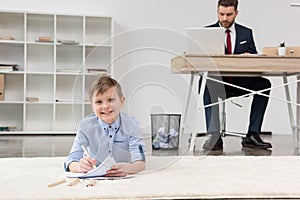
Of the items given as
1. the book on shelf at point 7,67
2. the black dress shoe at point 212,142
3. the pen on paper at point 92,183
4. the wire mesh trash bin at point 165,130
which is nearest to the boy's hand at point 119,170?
the pen on paper at point 92,183

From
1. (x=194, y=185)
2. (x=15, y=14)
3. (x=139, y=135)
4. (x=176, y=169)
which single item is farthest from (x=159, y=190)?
(x=15, y=14)

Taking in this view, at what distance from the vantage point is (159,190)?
4.63 ft

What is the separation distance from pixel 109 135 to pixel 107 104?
0.41 feet

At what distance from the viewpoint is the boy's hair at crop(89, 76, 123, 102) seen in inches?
65.1

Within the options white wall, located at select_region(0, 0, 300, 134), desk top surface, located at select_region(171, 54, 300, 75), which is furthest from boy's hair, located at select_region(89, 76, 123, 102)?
white wall, located at select_region(0, 0, 300, 134)

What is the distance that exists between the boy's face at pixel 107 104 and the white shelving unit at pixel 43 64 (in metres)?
3.06

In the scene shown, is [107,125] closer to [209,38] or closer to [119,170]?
[119,170]

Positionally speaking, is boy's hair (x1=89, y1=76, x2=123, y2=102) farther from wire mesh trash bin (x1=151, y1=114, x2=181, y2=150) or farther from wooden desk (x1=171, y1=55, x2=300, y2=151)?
wooden desk (x1=171, y1=55, x2=300, y2=151)

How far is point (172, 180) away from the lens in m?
1.60

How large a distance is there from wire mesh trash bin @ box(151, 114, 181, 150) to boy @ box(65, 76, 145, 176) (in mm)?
178

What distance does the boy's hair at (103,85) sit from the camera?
1.65 m

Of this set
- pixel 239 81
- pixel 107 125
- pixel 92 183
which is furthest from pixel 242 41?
pixel 92 183

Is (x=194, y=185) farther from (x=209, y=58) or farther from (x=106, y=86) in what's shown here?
(x=209, y=58)

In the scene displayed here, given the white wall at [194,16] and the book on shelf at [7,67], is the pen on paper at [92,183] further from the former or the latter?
the book on shelf at [7,67]
